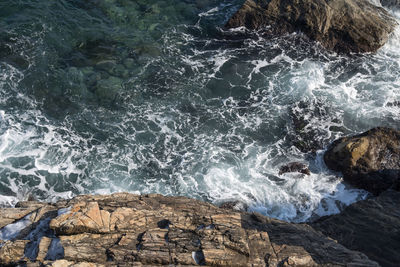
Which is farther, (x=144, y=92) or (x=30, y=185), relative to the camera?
(x=144, y=92)

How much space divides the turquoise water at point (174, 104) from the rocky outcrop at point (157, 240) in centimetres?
453

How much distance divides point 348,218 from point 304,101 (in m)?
8.65

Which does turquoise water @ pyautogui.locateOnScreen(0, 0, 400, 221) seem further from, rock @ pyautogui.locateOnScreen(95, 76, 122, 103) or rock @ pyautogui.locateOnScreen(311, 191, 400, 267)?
rock @ pyautogui.locateOnScreen(311, 191, 400, 267)

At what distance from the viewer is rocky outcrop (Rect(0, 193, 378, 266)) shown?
39.4ft

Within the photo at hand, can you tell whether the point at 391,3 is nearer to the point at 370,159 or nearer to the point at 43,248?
the point at 370,159

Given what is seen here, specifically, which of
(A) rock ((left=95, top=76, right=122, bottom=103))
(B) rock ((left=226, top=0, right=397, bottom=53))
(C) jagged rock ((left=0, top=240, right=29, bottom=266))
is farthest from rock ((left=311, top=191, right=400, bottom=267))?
(A) rock ((left=95, top=76, right=122, bottom=103))

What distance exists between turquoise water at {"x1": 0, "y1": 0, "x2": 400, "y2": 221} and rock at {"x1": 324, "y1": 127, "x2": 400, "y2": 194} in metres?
0.76

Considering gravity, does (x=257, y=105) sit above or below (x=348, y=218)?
above

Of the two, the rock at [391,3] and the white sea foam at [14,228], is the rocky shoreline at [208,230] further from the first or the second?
the rock at [391,3]

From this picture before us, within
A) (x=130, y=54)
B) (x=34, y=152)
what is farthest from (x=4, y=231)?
(x=130, y=54)

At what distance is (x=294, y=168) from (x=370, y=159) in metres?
3.66

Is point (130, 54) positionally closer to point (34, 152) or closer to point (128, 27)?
point (128, 27)

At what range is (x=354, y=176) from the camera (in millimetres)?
19062

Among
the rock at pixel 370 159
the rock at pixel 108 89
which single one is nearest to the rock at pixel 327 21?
the rock at pixel 370 159
